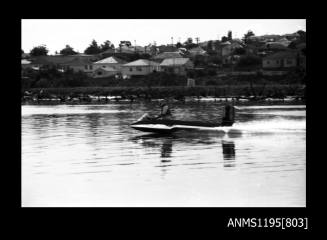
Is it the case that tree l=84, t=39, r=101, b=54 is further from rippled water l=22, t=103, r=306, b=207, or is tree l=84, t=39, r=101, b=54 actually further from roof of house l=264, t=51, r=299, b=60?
rippled water l=22, t=103, r=306, b=207

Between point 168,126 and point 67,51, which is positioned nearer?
point 168,126

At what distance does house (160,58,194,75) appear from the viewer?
5069 inches

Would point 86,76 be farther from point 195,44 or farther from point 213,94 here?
point 195,44

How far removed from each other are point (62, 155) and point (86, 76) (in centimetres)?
10317

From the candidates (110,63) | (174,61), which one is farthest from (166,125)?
(110,63)

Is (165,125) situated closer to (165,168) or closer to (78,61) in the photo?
(165,168)

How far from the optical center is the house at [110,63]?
454 ft

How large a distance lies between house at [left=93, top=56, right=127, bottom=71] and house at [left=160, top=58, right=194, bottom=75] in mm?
11487

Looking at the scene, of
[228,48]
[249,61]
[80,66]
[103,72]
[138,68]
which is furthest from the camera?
[228,48]

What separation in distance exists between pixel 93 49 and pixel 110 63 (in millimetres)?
43042

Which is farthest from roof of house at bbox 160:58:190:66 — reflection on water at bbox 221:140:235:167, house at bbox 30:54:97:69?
reflection on water at bbox 221:140:235:167

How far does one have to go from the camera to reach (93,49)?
7087 inches

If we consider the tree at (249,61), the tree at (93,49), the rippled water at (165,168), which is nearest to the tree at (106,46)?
the tree at (93,49)
